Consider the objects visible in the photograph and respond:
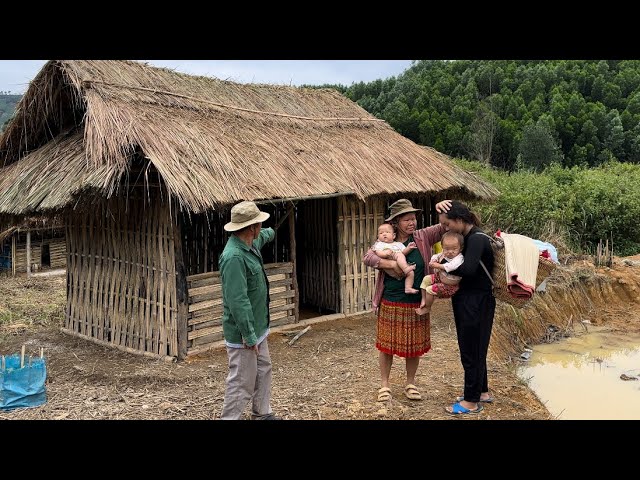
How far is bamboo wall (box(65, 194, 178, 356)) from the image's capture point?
6.86 metres

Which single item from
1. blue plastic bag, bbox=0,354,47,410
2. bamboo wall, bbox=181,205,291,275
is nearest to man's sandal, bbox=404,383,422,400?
blue plastic bag, bbox=0,354,47,410

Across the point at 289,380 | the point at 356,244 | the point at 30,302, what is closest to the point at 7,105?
the point at 30,302

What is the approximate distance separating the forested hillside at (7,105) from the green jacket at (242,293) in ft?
18.2

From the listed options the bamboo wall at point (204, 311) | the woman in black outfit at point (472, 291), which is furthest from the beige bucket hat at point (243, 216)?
the bamboo wall at point (204, 311)

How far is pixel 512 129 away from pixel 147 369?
1031 inches

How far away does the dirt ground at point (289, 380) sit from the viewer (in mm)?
5078

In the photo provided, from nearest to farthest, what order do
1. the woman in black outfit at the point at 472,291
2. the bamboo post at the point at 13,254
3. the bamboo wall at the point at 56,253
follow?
the woman in black outfit at the point at 472,291 < the bamboo post at the point at 13,254 < the bamboo wall at the point at 56,253

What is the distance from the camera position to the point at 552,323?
32.9 feet

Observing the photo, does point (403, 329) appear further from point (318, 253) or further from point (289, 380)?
point (318, 253)

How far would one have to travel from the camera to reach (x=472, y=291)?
174 inches

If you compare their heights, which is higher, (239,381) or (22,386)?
(239,381)

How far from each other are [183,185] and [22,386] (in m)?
2.53

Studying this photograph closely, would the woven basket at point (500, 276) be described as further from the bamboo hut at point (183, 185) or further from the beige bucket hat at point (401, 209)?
the bamboo hut at point (183, 185)

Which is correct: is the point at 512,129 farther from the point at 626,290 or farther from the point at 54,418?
the point at 54,418
